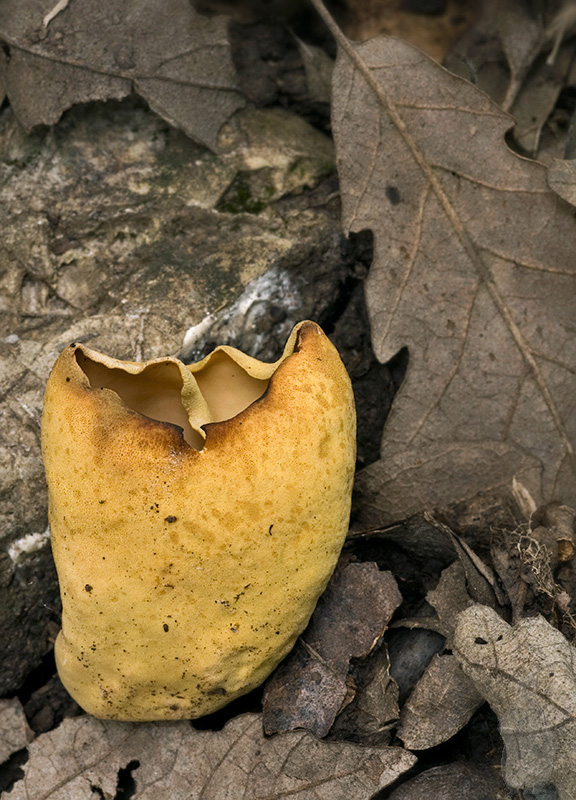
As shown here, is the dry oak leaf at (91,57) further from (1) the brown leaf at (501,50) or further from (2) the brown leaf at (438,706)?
(2) the brown leaf at (438,706)

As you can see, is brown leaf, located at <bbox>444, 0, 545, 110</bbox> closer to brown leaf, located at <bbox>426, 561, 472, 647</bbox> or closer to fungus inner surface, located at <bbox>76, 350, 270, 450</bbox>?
fungus inner surface, located at <bbox>76, 350, 270, 450</bbox>

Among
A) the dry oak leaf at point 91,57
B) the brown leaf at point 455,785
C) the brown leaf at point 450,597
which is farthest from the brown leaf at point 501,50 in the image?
the brown leaf at point 455,785

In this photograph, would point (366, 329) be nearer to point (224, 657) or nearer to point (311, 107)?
point (311, 107)

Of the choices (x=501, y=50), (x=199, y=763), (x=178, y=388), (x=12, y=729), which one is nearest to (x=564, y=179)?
(x=501, y=50)

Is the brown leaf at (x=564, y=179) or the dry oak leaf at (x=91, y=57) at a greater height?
the brown leaf at (x=564, y=179)

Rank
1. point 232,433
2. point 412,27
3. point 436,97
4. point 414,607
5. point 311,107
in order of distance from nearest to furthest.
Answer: point 232,433, point 414,607, point 436,97, point 311,107, point 412,27

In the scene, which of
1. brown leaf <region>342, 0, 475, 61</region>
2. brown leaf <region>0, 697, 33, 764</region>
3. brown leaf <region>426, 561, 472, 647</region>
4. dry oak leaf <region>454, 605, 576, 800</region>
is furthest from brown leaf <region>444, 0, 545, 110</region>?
brown leaf <region>0, 697, 33, 764</region>

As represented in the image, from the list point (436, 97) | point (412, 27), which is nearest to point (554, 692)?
point (436, 97)
